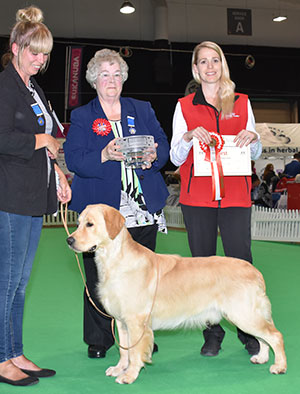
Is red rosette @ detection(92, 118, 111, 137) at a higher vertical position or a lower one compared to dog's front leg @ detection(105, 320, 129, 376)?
higher

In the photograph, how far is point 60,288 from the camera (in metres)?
5.94

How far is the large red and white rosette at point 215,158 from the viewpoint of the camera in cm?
340

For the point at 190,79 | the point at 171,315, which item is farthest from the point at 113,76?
the point at 190,79

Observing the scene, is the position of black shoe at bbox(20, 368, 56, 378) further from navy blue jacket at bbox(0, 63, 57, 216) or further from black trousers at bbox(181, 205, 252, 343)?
black trousers at bbox(181, 205, 252, 343)

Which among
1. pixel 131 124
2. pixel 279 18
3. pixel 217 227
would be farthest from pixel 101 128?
pixel 279 18

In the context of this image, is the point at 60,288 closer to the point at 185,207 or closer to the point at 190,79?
the point at 185,207

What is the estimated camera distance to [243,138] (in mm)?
3443

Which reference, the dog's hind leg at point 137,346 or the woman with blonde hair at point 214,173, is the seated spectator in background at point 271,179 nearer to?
the woman with blonde hair at point 214,173

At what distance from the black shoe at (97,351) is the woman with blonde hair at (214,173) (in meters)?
0.73

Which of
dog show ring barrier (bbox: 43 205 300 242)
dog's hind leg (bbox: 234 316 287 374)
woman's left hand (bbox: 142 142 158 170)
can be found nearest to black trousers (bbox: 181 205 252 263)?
woman's left hand (bbox: 142 142 158 170)

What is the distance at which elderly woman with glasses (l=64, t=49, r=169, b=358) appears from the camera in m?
3.45

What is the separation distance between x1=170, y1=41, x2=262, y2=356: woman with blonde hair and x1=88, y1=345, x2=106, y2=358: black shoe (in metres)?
0.73

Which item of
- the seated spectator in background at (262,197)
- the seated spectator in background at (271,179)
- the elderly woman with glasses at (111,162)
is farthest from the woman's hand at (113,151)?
the seated spectator in background at (271,179)

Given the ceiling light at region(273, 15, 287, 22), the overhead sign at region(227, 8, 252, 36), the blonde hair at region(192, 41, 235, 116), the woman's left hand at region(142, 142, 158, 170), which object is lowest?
the woman's left hand at region(142, 142, 158, 170)
